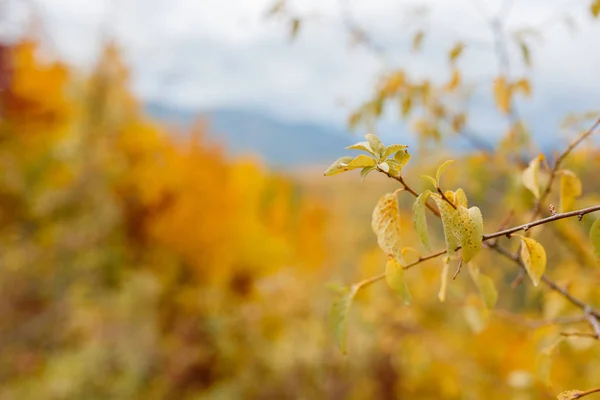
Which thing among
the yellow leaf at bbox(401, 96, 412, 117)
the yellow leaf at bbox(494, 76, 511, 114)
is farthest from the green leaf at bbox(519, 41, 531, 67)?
the yellow leaf at bbox(401, 96, 412, 117)

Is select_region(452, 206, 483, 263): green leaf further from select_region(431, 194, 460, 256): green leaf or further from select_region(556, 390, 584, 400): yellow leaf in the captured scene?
select_region(556, 390, 584, 400): yellow leaf

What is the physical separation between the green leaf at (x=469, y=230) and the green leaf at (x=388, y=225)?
84 mm

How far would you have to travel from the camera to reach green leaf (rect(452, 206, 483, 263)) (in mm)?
473

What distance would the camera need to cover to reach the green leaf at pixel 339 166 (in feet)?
1.58

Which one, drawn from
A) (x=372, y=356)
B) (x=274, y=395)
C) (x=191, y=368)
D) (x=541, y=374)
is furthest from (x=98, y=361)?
(x=541, y=374)

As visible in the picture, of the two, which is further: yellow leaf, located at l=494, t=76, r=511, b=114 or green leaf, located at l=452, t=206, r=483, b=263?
yellow leaf, located at l=494, t=76, r=511, b=114

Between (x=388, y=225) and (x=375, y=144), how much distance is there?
4.3 inches

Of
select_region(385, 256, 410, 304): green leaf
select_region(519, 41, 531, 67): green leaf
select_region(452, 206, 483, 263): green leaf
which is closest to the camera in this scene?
select_region(452, 206, 483, 263): green leaf

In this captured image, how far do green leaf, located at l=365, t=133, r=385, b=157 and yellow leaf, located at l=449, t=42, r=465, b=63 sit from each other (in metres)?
0.80

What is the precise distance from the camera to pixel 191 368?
5.75 meters

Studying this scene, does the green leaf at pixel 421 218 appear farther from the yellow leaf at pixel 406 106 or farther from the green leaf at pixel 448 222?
the yellow leaf at pixel 406 106

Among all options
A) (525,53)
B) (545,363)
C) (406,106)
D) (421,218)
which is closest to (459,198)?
(421,218)

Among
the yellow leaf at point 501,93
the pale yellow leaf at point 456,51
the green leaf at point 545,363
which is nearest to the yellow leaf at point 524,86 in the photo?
the yellow leaf at point 501,93

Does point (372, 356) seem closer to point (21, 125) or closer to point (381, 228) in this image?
point (381, 228)
